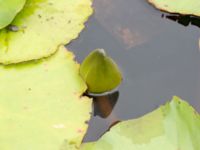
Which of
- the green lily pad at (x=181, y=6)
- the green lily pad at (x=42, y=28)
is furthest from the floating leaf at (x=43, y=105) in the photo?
the green lily pad at (x=181, y=6)

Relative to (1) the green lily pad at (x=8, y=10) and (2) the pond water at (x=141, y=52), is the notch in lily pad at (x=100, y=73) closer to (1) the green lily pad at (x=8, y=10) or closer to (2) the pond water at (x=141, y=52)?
(2) the pond water at (x=141, y=52)

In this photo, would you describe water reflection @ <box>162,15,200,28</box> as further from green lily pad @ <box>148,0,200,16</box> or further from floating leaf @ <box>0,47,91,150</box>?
floating leaf @ <box>0,47,91,150</box>

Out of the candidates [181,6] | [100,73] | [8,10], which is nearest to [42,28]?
[8,10]

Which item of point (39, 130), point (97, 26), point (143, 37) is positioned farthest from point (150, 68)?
point (39, 130)

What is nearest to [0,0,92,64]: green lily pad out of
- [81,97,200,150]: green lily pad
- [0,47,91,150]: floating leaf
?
[0,47,91,150]: floating leaf

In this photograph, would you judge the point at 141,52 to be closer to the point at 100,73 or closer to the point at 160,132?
the point at 100,73
